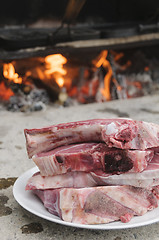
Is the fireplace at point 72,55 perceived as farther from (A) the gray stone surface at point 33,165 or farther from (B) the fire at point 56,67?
(A) the gray stone surface at point 33,165

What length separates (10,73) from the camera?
440cm

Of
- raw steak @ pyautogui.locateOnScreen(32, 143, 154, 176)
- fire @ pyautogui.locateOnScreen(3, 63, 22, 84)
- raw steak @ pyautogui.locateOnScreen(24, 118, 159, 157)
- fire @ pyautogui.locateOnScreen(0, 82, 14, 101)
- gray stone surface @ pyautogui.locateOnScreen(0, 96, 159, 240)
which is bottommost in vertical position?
gray stone surface @ pyautogui.locateOnScreen(0, 96, 159, 240)

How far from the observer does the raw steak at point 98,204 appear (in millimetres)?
1350

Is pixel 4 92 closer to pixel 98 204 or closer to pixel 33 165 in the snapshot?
pixel 33 165

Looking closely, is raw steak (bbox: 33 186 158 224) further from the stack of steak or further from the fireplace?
Answer: the fireplace

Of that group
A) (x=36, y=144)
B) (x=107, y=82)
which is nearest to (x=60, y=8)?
(x=107, y=82)

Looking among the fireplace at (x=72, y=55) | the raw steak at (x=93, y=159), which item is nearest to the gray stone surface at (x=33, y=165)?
the raw steak at (x=93, y=159)

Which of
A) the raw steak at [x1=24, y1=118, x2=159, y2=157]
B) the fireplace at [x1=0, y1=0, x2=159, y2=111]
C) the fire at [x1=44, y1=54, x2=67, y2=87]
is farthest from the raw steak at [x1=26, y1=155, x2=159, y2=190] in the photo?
the fire at [x1=44, y1=54, x2=67, y2=87]

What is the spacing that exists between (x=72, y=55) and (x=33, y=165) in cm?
284

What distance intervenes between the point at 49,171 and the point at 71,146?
0.15m

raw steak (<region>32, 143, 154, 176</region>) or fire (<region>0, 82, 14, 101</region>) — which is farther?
fire (<region>0, 82, 14, 101</region>)

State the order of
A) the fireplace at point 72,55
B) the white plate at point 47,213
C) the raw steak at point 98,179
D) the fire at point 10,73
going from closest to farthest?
the white plate at point 47,213
the raw steak at point 98,179
the fireplace at point 72,55
the fire at point 10,73

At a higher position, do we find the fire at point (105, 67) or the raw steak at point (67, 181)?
the fire at point (105, 67)

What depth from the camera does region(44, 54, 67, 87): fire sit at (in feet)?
14.9
